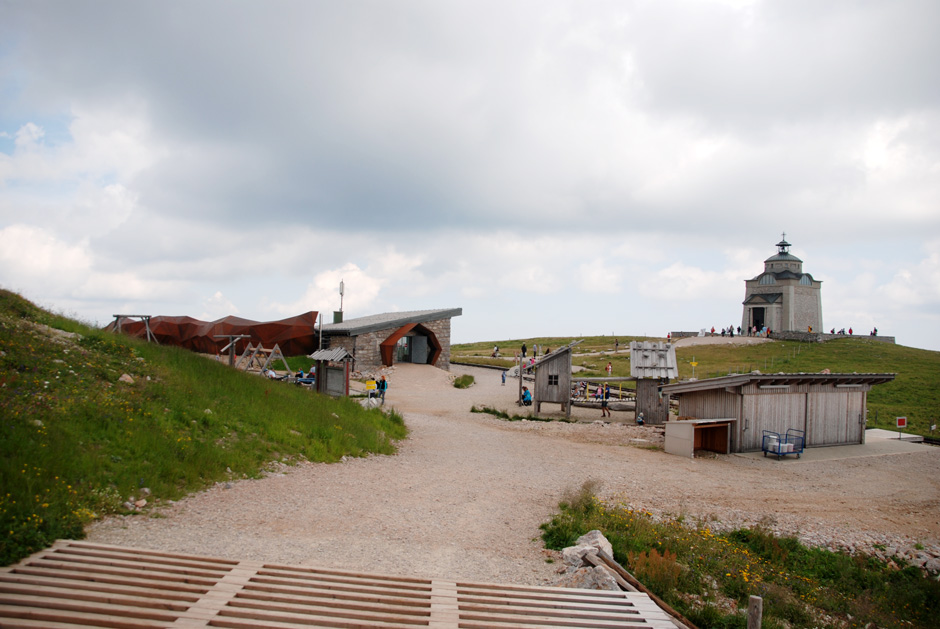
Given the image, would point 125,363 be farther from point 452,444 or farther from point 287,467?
point 452,444

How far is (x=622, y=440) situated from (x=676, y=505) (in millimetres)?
9566

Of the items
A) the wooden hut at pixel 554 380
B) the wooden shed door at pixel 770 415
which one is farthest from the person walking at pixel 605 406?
the wooden shed door at pixel 770 415

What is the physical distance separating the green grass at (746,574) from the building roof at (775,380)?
990cm

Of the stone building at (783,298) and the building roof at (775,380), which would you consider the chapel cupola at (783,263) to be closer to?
the stone building at (783,298)

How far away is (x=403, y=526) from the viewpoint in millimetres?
9570

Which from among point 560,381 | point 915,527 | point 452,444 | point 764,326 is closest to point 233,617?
point 452,444

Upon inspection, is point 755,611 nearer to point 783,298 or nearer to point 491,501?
point 491,501

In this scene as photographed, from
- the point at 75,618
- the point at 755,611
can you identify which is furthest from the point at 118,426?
the point at 755,611

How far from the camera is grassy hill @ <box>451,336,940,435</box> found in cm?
3212

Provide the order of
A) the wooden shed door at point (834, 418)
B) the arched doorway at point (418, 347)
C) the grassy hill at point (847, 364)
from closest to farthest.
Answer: the wooden shed door at point (834, 418)
the grassy hill at point (847, 364)
the arched doorway at point (418, 347)

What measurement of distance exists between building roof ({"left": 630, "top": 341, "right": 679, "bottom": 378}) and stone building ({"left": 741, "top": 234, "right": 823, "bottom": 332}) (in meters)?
42.8

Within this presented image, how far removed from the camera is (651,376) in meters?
26.4

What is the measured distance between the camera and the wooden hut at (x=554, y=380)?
89.2 ft

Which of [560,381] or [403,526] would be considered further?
[560,381]
